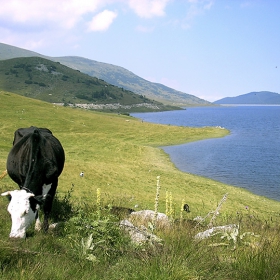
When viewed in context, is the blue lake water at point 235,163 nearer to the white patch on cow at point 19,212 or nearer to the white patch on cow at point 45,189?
the white patch on cow at point 45,189

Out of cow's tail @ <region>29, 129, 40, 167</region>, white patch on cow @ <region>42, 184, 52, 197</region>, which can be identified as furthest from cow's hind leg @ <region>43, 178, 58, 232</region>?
cow's tail @ <region>29, 129, 40, 167</region>

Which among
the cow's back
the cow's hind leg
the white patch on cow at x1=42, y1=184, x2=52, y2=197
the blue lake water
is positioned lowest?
the blue lake water

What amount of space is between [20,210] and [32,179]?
164 centimetres

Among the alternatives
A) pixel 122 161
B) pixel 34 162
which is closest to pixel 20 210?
pixel 34 162

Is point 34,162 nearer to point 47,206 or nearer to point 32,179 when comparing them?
point 32,179

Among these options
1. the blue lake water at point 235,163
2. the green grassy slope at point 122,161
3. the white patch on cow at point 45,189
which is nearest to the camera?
the white patch on cow at point 45,189

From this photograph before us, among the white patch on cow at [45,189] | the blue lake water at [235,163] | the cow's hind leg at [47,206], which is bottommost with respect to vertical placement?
the blue lake water at [235,163]

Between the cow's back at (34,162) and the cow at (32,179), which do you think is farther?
the cow's back at (34,162)

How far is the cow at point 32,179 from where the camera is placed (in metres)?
7.16

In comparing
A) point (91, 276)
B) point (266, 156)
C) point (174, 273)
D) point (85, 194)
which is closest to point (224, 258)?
point (174, 273)

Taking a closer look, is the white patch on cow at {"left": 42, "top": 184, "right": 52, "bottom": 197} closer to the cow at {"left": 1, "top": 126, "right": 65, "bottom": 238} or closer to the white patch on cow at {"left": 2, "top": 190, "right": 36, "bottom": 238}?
the cow at {"left": 1, "top": 126, "right": 65, "bottom": 238}

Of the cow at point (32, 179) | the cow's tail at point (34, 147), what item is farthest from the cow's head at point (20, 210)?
the cow's tail at point (34, 147)

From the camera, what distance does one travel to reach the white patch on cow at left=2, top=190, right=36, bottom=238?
279 inches

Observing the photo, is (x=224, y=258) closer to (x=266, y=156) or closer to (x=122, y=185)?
(x=122, y=185)
